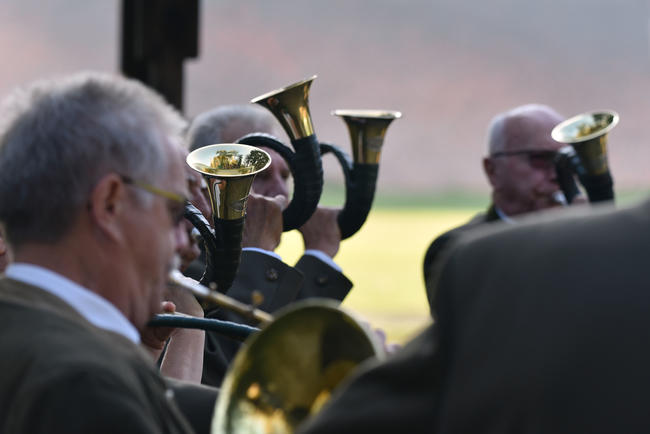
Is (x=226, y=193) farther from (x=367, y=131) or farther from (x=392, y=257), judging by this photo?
(x=392, y=257)

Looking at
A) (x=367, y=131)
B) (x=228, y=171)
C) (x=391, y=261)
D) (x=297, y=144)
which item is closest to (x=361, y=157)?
(x=367, y=131)

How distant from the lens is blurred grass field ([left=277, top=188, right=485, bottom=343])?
2194 centimetres

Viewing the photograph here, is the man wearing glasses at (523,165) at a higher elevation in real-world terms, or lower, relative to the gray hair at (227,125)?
lower

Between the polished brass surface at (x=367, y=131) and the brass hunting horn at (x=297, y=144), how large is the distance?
0.40m

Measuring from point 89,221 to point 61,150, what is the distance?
13cm

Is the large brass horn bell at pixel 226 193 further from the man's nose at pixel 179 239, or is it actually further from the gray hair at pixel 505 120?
the gray hair at pixel 505 120

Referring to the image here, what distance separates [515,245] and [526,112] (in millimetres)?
4151

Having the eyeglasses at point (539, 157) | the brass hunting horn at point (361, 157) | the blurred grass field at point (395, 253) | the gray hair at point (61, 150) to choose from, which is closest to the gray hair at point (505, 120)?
the eyeglasses at point (539, 157)

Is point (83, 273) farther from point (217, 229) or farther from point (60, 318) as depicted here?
point (217, 229)

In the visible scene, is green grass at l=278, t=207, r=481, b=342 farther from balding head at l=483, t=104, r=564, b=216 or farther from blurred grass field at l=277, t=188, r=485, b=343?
balding head at l=483, t=104, r=564, b=216

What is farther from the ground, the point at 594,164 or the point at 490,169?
the point at 594,164

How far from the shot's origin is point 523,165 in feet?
17.0

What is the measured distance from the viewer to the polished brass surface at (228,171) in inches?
113

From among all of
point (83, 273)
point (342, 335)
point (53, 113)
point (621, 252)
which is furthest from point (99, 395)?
point (621, 252)
